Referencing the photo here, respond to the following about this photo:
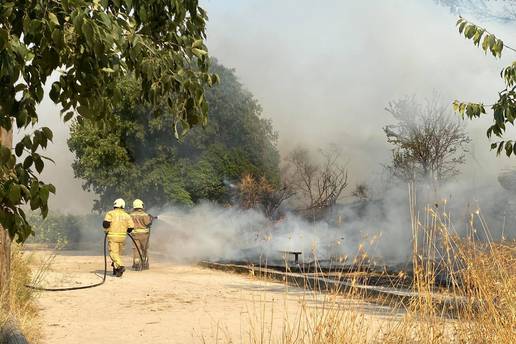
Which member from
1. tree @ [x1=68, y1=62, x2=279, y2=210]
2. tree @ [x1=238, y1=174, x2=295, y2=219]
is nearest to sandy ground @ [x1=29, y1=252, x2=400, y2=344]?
tree @ [x1=68, y1=62, x2=279, y2=210]

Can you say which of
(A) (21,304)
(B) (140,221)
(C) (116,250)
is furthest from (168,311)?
(B) (140,221)

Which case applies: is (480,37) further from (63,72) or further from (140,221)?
(140,221)

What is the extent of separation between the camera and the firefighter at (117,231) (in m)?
12.4

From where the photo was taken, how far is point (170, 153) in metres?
27.7

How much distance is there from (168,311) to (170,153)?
19764mm

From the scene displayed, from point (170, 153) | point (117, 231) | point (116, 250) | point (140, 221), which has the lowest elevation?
point (116, 250)

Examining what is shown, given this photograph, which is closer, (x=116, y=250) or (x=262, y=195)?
(x=116, y=250)

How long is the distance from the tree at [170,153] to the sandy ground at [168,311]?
14426mm

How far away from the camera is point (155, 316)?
7906 mm

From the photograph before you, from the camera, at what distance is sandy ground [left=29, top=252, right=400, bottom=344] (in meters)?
6.46

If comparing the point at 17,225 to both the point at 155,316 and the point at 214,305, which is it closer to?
the point at 155,316

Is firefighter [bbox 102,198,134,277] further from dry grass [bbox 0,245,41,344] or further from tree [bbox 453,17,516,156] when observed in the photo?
tree [bbox 453,17,516,156]

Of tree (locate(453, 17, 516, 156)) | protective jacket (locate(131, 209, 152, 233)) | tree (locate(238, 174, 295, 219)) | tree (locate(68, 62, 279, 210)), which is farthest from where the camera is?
tree (locate(238, 174, 295, 219))

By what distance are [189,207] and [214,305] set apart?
61.3 feet
